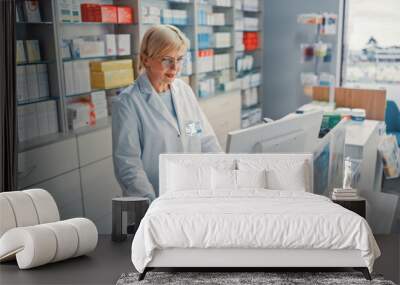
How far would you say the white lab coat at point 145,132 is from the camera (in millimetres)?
3762

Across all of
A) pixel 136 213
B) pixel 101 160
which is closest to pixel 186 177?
pixel 136 213

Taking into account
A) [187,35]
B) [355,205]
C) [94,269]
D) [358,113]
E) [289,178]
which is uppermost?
[187,35]

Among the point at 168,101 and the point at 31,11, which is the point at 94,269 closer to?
the point at 168,101

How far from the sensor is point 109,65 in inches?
163

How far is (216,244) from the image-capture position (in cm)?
282

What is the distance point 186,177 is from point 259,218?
0.75m

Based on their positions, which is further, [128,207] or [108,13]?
[108,13]

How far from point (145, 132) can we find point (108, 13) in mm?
1027

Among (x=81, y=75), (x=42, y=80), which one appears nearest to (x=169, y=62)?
(x=81, y=75)

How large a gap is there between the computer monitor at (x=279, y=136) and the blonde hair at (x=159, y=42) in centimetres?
105

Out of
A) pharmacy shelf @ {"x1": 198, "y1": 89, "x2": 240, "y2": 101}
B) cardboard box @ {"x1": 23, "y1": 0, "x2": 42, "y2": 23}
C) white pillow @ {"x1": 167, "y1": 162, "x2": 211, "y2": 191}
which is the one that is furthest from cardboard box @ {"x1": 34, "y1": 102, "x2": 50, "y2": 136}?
pharmacy shelf @ {"x1": 198, "y1": 89, "x2": 240, "y2": 101}

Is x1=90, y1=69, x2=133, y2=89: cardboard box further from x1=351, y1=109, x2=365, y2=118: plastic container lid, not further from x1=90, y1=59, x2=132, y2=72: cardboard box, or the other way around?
x1=351, y1=109, x2=365, y2=118: plastic container lid

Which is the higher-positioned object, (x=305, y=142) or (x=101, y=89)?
(x=101, y=89)

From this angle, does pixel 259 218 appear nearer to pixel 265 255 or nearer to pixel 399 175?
pixel 265 255
